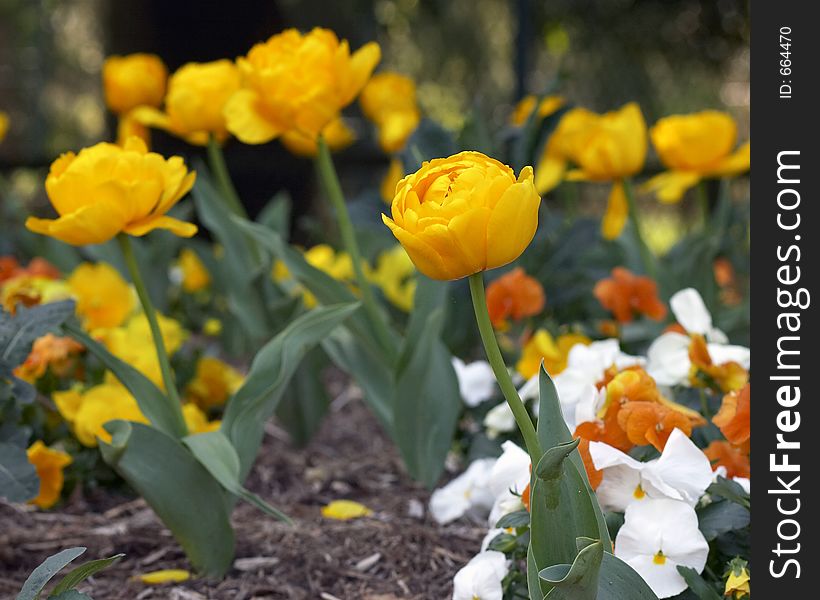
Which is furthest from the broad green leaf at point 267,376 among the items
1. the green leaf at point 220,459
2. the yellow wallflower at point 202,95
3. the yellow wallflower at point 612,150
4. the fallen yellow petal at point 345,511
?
the yellow wallflower at point 612,150

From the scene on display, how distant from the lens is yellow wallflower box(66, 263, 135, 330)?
2.16 metres

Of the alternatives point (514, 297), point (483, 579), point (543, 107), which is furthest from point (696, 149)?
point (483, 579)

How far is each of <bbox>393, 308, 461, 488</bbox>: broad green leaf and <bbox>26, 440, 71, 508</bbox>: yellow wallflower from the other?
1.80 ft

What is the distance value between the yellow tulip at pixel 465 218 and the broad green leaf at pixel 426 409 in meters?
0.74

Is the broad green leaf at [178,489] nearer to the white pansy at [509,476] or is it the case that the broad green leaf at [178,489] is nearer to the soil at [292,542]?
the soil at [292,542]

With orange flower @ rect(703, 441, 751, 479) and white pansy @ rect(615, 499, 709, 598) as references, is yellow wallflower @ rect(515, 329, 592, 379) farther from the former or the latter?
white pansy @ rect(615, 499, 709, 598)

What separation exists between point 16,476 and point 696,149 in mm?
1486

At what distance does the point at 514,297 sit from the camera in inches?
72.7

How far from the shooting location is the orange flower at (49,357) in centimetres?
182

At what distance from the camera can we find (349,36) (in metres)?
5.83

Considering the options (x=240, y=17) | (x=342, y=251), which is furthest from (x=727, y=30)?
(x=342, y=251)

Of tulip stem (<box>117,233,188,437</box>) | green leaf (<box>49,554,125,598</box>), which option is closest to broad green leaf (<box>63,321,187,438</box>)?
tulip stem (<box>117,233,188,437</box>)
